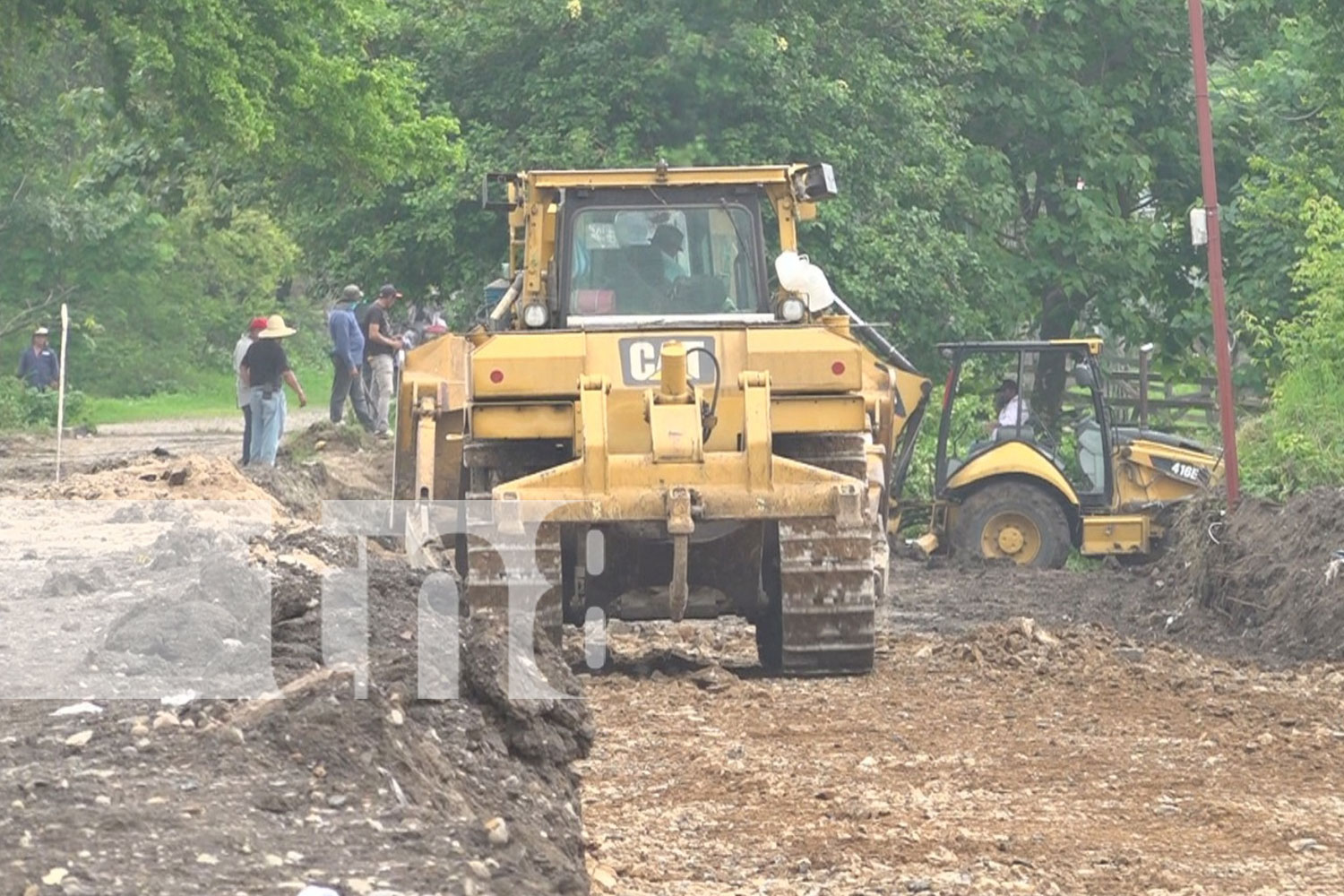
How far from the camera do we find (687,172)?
13.0 metres

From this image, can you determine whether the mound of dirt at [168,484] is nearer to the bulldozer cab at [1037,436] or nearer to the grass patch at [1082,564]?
the bulldozer cab at [1037,436]

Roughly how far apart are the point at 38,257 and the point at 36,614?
104ft

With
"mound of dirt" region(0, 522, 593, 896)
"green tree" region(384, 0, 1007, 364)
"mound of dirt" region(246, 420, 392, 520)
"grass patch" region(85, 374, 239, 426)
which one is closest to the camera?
"mound of dirt" region(0, 522, 593, 896)

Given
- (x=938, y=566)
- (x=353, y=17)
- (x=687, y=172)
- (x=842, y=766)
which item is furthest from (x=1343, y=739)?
(x=353, y=17)

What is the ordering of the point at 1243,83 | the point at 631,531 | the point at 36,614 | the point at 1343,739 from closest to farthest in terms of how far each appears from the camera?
the point at 1343,739, the point at 36,614, the point at 631,531, the point at 1243,83

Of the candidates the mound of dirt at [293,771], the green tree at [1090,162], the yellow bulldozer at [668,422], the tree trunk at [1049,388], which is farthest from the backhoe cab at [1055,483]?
the mound of dirt at [293,771]

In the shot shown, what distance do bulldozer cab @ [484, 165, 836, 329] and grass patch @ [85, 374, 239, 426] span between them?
74.5 feet

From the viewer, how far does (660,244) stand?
42.4 feet

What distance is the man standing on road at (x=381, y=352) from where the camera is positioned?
80.9ft

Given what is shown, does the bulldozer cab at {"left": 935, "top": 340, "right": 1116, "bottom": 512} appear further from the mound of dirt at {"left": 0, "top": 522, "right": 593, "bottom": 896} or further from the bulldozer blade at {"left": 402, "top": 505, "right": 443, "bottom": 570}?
the mound of dirt at {"left": 0, "top": 522, "right": 593, "bottom": 896}

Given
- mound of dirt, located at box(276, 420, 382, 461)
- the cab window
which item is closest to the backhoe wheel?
mound of dirt, located at box(276, 420, 382, 461)

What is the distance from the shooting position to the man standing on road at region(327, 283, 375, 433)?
82.3 feet

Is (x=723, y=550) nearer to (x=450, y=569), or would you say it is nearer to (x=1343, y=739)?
(x=450, y=569)

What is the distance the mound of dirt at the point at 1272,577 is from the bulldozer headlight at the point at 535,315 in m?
4.67
